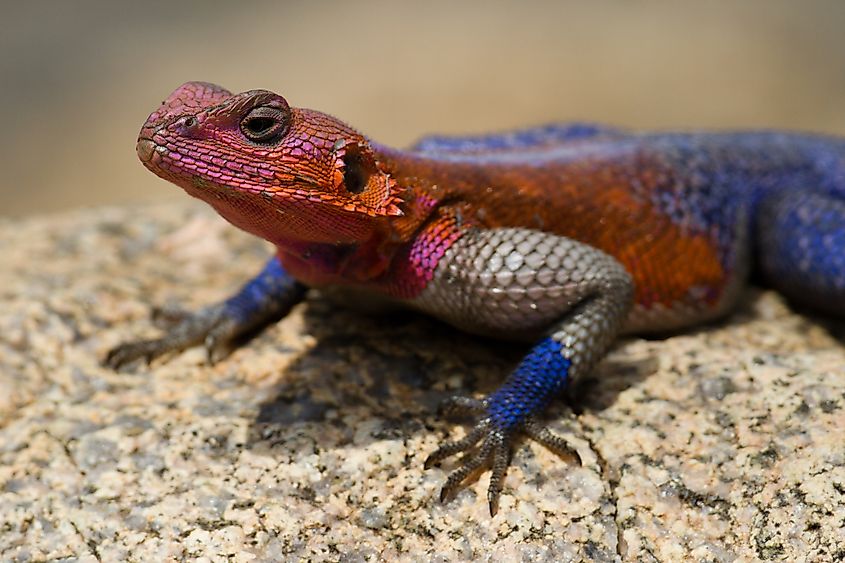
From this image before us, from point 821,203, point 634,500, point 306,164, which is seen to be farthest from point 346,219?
point 821,203

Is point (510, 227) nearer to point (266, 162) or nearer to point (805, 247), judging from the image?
point (266, 162)

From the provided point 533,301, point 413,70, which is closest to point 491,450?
point 533,301

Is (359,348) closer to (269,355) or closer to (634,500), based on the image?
(269,355)

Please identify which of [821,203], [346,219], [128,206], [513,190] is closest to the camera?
[346,219]

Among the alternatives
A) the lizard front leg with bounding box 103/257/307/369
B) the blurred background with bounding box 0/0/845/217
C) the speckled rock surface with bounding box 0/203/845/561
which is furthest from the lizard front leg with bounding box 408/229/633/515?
the blurred background with bounding box 0/0/845/217

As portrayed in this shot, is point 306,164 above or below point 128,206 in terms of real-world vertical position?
above

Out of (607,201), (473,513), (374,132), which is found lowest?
(374,132)

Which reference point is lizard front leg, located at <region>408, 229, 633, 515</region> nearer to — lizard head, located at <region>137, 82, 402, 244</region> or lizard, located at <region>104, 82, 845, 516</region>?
lizard, located at <region>104, 82, 845, 516</region>
